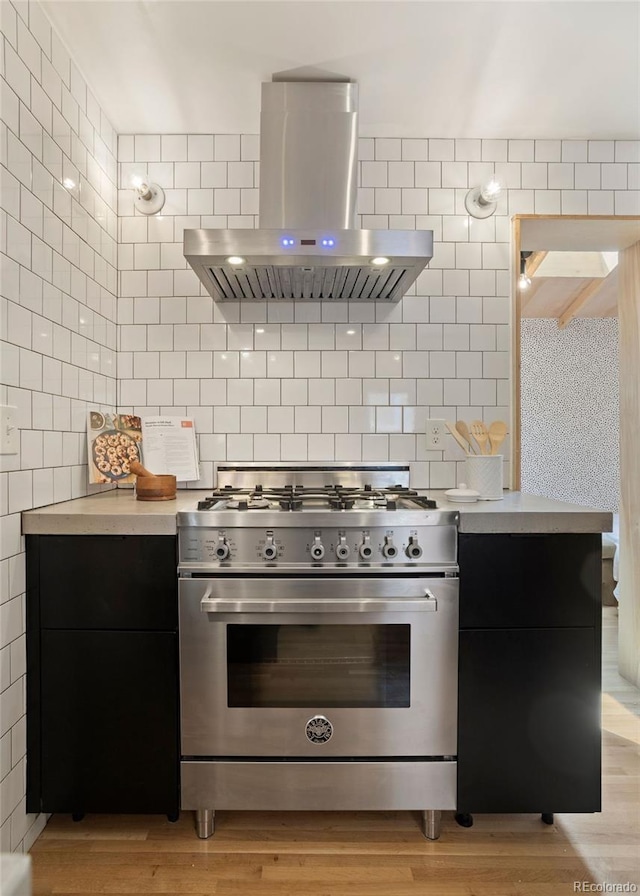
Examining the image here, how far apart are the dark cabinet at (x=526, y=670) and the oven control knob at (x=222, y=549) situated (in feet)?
2.39

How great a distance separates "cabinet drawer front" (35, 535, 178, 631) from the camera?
5.21 feet

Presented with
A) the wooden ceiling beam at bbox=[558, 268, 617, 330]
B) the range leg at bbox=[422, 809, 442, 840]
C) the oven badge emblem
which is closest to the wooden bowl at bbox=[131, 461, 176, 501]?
the oven badge emblem

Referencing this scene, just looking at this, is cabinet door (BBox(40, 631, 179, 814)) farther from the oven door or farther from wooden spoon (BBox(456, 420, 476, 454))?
wooden spoon (BBox(456, 420, 476, 454))

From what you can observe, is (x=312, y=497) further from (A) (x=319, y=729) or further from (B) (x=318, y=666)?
(A) (x=319, y=729)

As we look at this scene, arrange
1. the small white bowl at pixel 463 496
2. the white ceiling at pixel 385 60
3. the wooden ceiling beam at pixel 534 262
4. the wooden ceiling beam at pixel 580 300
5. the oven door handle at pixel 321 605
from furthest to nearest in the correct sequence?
1. the wooden ceiling beam at pixel 580 300
2. the wooden ceiling beam at pixel 534 262
3. the small white bowl at pixel 463 496
4. the white ceiling at pixel 385 60
5. the oven door handle at pixel 321 605

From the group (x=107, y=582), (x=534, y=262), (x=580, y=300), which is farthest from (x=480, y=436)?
(x=580, y=300)

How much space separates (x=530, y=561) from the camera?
63.6 inches

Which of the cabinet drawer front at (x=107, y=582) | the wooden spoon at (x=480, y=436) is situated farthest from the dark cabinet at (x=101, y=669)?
the wooden spoon at (x=480, y=436)

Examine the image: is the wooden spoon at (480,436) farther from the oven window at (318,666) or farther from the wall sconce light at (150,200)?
the wall sconce light at (150,200)

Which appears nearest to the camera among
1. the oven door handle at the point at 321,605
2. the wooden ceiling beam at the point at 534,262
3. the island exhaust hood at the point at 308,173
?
the oven door handle at the point at 321,605

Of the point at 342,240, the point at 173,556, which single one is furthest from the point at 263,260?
Answer: the point at 173,556

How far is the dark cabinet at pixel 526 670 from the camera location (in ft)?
5.28

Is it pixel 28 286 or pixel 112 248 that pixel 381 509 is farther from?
pixel 112 248

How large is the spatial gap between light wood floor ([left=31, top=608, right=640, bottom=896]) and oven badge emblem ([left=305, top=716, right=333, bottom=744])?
1.05 feet
